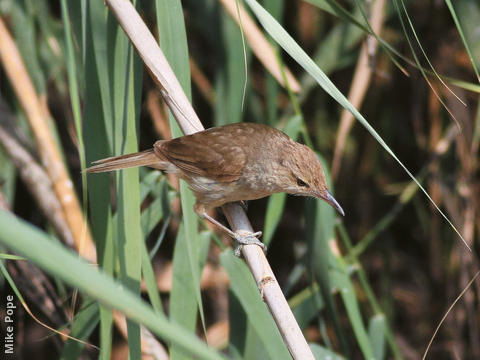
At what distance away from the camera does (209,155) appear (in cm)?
210

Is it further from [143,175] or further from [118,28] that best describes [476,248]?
[118,28]

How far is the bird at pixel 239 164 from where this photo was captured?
6.53ft

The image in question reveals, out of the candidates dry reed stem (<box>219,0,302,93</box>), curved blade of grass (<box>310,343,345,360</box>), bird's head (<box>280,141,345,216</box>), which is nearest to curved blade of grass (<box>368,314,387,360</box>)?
curved blade of grass (<box>310,343,345,360</box>)

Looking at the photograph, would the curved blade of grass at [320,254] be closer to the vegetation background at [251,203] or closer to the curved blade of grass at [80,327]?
the vegetation background at [251,203]

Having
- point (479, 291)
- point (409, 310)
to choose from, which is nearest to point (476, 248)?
point (479, 291)

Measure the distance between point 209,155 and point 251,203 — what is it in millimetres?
1177

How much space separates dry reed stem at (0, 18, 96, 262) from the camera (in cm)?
221

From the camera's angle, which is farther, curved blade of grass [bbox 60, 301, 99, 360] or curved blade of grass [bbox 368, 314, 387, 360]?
curved blade of grass [bbox 368, 314, 387, 360]

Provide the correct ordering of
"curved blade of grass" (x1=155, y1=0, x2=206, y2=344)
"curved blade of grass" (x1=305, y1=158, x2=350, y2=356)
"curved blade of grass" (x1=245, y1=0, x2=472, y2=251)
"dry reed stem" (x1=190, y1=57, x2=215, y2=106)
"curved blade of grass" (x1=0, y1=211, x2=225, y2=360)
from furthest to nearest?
"dry reed stem" (x1=190, y1=57, x2=215, y2=106), "curved blade of grass" (x1=305, y1=158, x2=350, y2=356), "curved blade of grass" (x1=155, y1=0, x2=206, y2=344), "curved blade of grass" (x1=245, y1=0, x2=472, y2=251), "curved blade of grass" (x1=0, y1=211, x2=225, y2=360)

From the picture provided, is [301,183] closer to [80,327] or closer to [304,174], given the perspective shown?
[304,174]

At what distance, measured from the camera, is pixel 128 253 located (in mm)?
1447

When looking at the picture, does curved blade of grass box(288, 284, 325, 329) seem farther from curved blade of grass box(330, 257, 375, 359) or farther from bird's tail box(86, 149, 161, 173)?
bird's tail box(86, 149, 161, 173)

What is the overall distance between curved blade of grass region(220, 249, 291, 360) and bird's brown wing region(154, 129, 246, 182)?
16.7 inches

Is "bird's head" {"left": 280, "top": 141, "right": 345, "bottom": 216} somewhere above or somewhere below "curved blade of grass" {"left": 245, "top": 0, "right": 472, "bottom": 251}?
below
